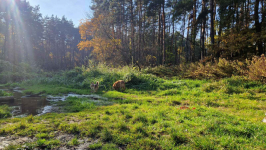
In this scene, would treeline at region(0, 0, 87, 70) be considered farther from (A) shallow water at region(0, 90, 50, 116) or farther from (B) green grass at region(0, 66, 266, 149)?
(B) green grass at region(0, 66, 266, 149)

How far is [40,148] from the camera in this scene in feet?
9.79

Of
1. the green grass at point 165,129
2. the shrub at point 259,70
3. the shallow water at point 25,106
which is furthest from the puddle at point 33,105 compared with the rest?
the shrub at point 259,70

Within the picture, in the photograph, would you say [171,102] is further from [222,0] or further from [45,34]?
[45,34]

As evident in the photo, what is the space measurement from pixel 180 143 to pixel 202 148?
0.43 m

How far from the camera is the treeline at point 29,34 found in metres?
30.2

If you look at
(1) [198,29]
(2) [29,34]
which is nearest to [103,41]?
(1) [198,29]

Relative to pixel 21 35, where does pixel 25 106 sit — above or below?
below

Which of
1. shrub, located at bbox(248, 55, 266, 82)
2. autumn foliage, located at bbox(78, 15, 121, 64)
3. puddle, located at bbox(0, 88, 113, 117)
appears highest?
autumn foliage, located at bbox(78, 15, 121, 64)

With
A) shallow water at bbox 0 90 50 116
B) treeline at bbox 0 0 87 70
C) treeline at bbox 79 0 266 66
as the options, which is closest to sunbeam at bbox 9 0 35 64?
treeline at bbox 0 0 87 70

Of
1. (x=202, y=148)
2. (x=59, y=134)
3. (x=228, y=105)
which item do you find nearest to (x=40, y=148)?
(x=59, y=134)

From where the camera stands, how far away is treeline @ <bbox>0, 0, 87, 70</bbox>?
30.2m

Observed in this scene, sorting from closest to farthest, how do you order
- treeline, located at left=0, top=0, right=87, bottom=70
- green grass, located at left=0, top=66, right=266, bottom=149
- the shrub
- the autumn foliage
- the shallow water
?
green grass, located at left=0, top=66, right=266, bottom=149 → the shallow water → the shrub → the autumn foliage → treeline, located at left=0, top=0, right=87, bottom=70

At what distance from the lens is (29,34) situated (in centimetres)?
3684

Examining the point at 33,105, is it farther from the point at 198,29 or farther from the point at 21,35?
the point at 21,35
